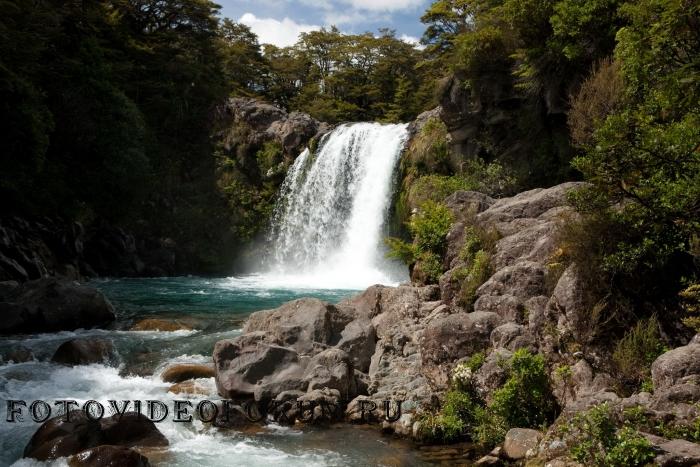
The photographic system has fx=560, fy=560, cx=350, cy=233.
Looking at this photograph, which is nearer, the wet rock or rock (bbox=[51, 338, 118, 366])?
the wet rock

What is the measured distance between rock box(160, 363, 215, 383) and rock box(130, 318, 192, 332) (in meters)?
3.71

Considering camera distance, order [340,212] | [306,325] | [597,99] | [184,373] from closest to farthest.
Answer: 1. [184,373]
2. [306,325]
3. [597,99]
4. [340,212]

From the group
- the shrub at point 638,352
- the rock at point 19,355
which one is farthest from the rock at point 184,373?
the shrub at point 638,352

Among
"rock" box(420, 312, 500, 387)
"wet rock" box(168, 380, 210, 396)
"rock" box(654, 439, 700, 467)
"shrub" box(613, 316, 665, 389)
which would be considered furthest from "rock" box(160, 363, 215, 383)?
"rock" box(654, 439, 700, 467)

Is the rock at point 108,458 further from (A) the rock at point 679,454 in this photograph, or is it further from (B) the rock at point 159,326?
(B) the rock at point 159,326

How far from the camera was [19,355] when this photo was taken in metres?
10.7

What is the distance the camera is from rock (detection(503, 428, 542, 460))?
20.7 feet

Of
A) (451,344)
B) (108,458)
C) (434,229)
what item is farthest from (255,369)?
(434,229)

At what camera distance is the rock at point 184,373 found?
9.82 metres

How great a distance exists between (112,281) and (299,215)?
30.7ft

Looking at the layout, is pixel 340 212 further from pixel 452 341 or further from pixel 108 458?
pixel 108 458

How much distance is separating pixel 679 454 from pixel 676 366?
121 centimetres

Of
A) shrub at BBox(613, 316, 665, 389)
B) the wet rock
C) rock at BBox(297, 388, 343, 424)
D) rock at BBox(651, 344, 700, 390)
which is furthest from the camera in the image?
the wet rock

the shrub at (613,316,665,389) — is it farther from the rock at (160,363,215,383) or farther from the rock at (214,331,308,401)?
the rock at (160,363,215,383)
